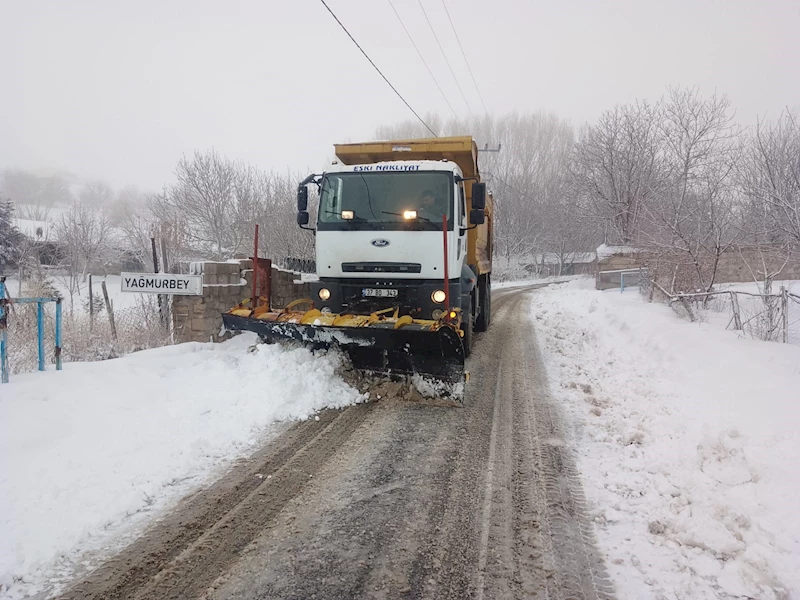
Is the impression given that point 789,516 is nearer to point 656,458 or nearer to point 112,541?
point 656,458

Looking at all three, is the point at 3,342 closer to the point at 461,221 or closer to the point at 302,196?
the point at 302,196

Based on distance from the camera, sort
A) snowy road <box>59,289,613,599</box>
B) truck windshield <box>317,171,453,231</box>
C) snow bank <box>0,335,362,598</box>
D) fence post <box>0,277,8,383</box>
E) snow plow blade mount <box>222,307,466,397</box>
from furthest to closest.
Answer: truck windshield <box>317,171,453,231</box>, snow plow blade mount <box>222,307,466,397</box>, fence post <box>0,277,8,383</box>, snow bank <box>0,335,362,598</box>, snowy road <box>59,289,613,599</box>

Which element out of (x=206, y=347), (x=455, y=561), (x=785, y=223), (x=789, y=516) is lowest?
(x=455, y=561)

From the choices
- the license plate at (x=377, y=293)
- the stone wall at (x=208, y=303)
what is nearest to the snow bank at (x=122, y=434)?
the stone wall at (x=208, y=303)

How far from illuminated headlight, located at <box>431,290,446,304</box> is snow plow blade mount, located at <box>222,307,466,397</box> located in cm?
61

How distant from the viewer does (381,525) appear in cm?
312

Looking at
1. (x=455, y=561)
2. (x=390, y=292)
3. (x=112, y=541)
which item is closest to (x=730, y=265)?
(x=390, y=292)

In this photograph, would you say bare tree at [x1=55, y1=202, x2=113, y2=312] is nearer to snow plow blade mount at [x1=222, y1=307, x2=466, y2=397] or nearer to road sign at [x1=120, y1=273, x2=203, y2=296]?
road sign at [x1=120, y1=273, x2=203, y2=296]

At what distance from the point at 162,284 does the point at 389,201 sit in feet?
12.3

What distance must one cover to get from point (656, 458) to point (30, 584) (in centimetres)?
438

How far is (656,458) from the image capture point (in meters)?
3.98

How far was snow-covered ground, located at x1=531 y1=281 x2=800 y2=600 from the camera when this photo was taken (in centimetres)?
261

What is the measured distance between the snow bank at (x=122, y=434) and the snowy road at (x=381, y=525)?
0.95 feet

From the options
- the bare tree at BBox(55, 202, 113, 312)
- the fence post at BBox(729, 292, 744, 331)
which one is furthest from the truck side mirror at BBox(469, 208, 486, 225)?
the bare tree at BBox(55, 202, 113, 312)
